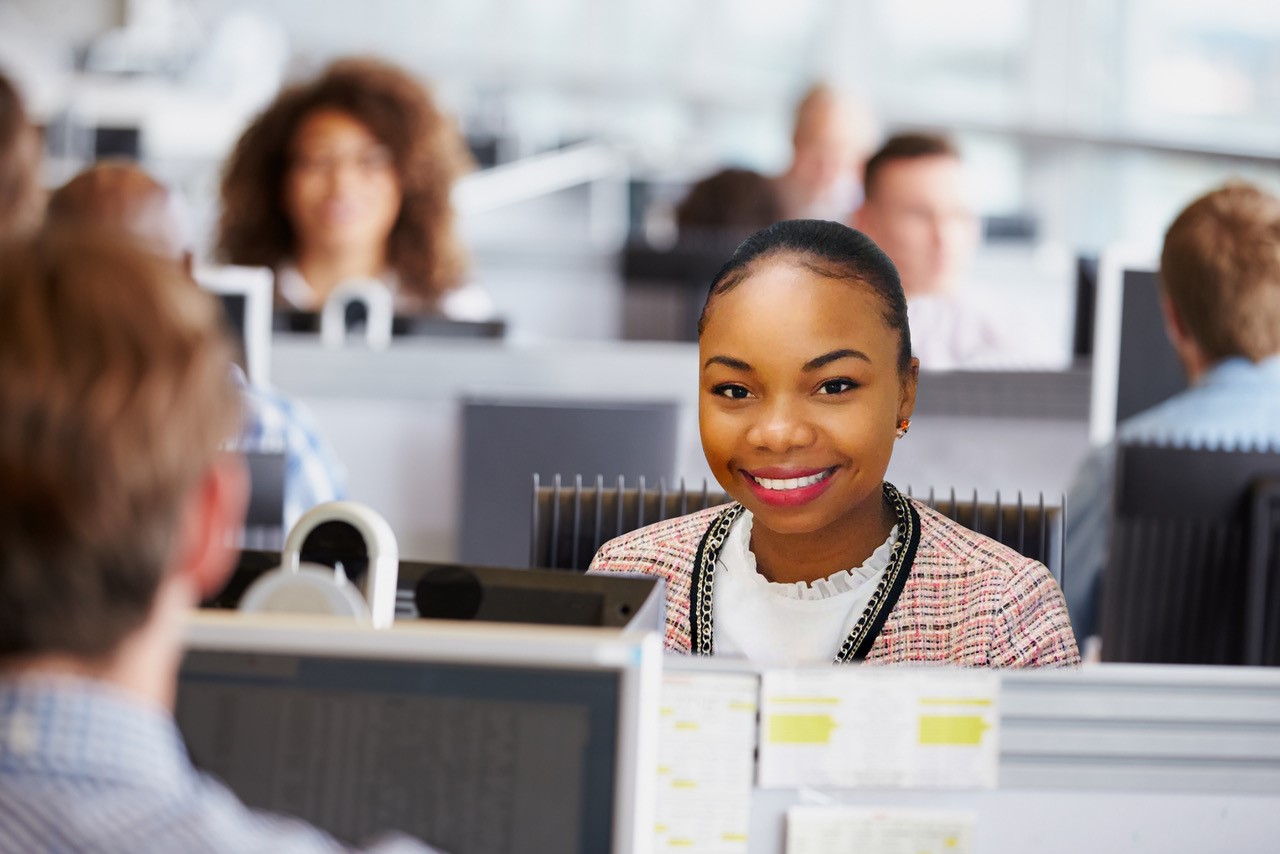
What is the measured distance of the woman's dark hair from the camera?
2.87 feet

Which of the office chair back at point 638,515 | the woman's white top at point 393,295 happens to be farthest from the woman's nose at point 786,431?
the woman's white top at point 393,295

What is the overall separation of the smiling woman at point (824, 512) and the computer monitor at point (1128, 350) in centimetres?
130

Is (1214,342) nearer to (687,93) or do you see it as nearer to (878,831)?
(878,831)

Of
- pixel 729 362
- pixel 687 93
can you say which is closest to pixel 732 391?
pixel 729 362

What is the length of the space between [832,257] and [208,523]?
406 millimetres

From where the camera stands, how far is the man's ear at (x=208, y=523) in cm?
57

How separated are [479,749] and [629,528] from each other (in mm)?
323

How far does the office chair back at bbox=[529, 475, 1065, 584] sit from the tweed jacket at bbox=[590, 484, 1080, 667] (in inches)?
1.2

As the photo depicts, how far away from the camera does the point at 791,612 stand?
0.92 meters

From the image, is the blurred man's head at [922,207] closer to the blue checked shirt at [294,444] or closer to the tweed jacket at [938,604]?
the blue checked shirt at [294,444]

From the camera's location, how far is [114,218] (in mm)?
1838

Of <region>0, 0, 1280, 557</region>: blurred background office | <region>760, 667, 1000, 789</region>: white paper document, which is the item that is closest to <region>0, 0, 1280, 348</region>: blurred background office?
<region>0, 0, 1280, 557</region>: blurred background office

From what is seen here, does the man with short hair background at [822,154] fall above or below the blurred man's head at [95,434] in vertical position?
above

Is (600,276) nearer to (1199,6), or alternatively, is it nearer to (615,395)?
(615,395)
